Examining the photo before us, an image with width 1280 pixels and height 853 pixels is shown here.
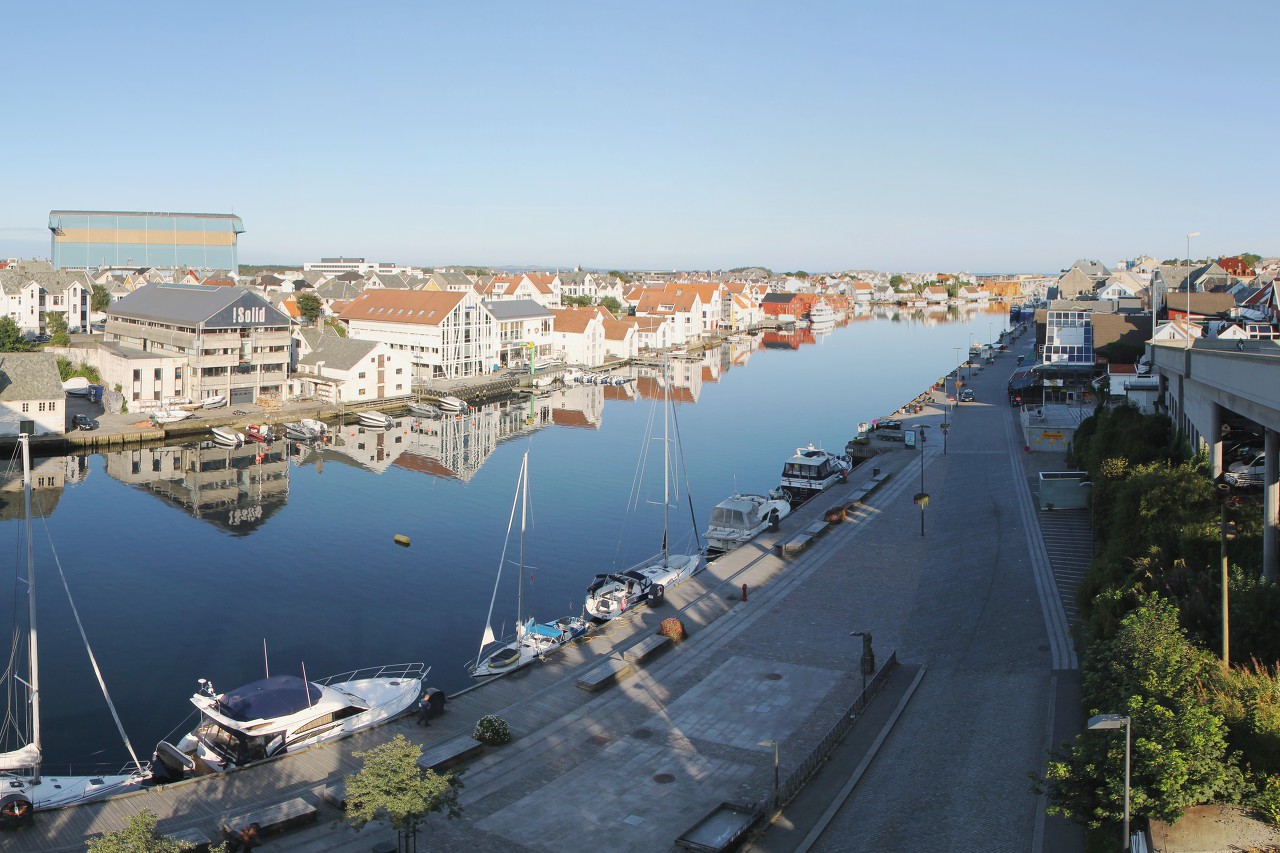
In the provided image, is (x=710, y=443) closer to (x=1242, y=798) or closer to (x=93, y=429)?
(x=93, y=429)

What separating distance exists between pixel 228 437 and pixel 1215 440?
36498 mm

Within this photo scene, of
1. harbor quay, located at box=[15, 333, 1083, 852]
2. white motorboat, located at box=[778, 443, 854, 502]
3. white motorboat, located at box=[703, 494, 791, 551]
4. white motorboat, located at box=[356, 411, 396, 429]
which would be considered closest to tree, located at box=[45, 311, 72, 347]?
white motorboat, located at box=[356, 411, 396, 429]

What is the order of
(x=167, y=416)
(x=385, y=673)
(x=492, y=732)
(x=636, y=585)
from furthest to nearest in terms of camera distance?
(x=167, y=416) < (x=636, y=585) < (x=385, y=673) < (x=492, y=732)

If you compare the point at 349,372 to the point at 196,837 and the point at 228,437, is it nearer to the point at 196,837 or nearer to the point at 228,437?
the point at 228,437

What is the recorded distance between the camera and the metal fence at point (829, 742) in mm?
11914

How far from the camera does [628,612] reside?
64.2 feet

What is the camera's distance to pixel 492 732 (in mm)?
13477

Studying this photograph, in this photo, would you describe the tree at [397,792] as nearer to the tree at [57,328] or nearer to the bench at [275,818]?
the bench at [275,818]

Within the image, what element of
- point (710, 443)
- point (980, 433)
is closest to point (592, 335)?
point (710, 443)

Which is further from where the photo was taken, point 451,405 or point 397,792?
point 451,405

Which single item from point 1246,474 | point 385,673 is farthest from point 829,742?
point 1246,474

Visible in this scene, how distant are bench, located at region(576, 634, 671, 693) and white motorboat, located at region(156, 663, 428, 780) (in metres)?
2.98

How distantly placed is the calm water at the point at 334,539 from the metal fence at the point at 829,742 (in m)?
7.72

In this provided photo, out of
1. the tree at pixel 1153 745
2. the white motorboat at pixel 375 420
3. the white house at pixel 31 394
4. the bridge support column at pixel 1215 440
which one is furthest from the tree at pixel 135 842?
the white motorboat at pixel 375 420
